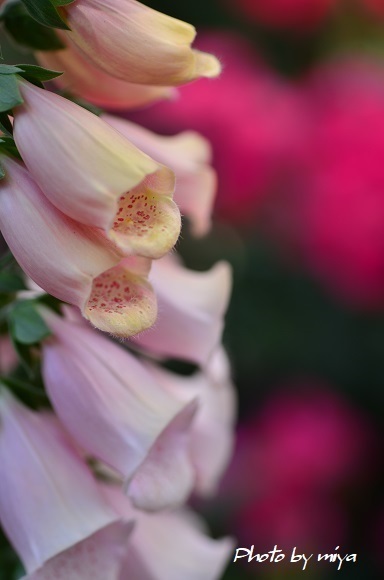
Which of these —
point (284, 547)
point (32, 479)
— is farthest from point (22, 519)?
point (284, 547)

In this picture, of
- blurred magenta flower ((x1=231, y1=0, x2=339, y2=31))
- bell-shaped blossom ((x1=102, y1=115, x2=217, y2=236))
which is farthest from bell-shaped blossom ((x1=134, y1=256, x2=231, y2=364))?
blurred magenta flower ((x1=231, y1=0, x2=339, y2=31))

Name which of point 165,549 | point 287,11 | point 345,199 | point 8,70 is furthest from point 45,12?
point 287,11

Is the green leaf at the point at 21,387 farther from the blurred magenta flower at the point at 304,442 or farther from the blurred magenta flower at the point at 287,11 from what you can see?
the blurred magenta flower at the point at 287,11

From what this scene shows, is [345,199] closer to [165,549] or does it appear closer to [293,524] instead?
[293,524]

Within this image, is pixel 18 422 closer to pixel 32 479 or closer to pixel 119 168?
pixel 32 479

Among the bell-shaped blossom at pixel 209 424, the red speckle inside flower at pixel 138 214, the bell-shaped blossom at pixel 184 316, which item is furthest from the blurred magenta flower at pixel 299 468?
the red speckle inside flower at pixel 138 214

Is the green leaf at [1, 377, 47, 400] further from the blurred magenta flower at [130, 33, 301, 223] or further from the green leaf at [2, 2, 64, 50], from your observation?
the blurred magenta flower at [130, 33, 301, 223]

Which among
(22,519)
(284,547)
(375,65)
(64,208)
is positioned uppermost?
(375,65)
